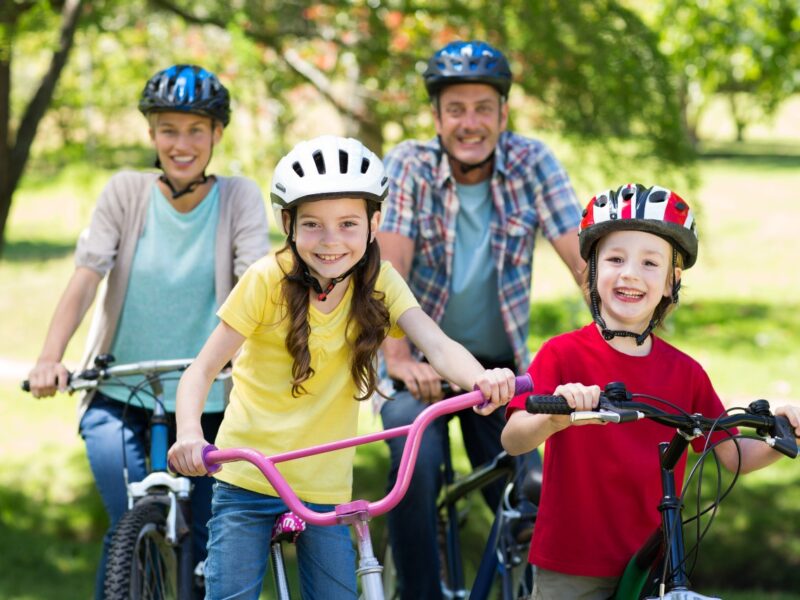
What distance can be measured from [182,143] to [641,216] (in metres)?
1.88

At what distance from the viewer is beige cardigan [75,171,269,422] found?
15.1ft

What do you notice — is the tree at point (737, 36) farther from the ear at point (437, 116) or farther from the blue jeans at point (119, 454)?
the blue jeans at point (119, 454)

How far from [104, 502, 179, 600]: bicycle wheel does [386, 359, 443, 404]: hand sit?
0.93 m

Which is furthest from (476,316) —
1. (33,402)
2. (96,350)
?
A: (33,402)

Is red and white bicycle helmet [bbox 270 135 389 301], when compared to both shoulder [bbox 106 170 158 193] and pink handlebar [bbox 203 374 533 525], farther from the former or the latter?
shoulder [bbox 106 170 158 193]

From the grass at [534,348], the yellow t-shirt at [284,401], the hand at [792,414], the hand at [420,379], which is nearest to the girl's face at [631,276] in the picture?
the grass at [534,348]

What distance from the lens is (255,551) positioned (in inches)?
145

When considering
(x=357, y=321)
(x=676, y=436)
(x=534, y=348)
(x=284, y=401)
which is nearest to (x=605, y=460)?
(x=676, y=436)

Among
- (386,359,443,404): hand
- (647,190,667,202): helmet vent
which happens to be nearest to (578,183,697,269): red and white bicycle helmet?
(647,190,667,202): helmet vent

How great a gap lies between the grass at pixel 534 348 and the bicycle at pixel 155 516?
176cm

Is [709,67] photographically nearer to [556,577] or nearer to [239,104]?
[239,104]

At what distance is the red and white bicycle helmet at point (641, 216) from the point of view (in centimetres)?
361

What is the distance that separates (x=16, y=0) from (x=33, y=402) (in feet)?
16.8

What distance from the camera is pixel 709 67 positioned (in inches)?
402
